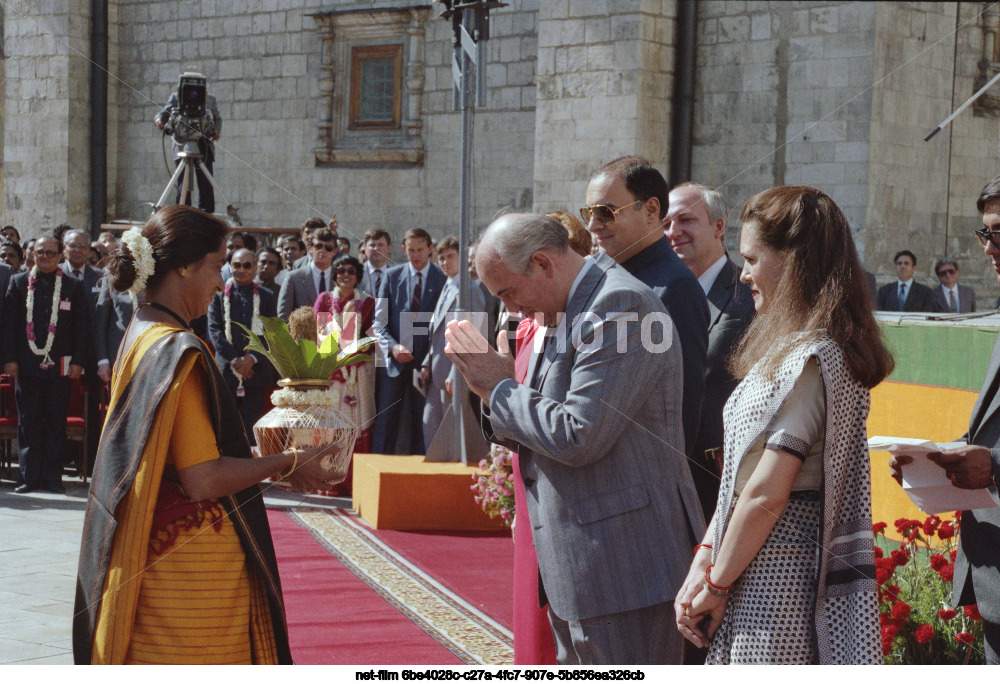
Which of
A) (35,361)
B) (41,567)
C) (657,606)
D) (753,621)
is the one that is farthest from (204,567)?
(35,361)

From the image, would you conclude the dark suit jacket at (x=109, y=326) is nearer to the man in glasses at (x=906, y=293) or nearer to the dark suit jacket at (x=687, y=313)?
the dark suit jacket at (x=687, y=313)

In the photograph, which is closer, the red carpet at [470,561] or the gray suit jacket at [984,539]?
the gray suit jacket at [984,539]

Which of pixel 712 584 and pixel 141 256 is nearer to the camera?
pixel 712 584

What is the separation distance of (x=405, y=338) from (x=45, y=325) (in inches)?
103

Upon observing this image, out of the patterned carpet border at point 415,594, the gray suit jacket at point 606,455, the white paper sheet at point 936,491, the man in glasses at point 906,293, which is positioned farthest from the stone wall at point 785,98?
the gray suit jacket at point 606,455

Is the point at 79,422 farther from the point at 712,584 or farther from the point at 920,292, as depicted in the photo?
the point at 920,292

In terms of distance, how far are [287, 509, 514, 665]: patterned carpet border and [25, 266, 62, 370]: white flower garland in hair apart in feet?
8.05

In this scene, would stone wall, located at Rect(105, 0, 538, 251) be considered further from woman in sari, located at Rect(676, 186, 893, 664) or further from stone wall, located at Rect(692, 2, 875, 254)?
woman in sari, located at Rect(676, 186, 893, 664)

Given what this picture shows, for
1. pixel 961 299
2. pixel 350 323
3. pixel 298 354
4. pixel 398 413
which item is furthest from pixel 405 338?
pixel 298 354

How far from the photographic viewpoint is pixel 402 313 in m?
9.13

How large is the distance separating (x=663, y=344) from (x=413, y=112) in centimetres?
1352

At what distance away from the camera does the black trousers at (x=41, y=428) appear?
27.7 ft

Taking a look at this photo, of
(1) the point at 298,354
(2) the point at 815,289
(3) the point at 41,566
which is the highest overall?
(2) the point at 815,289

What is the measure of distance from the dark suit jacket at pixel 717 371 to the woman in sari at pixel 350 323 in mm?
4878
